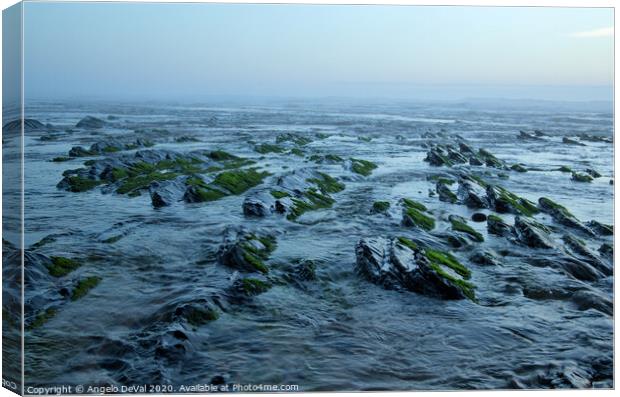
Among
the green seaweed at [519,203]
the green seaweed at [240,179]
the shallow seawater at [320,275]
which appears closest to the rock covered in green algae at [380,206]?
the shallow seawater at [320,275]

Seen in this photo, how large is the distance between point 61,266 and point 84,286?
0.50 metres

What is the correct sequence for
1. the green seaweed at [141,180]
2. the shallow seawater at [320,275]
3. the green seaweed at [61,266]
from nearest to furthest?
the shallow seawater at [320,275] → the green seaweed at [61,266] → the green seaweed at [141,180]

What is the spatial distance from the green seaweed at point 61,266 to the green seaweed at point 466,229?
6534mm

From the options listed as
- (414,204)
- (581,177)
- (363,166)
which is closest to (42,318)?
(363,166)

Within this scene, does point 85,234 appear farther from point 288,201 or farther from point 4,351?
point 288,201

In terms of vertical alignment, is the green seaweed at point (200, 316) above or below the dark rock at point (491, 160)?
below

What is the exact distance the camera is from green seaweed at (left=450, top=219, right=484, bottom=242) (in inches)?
500

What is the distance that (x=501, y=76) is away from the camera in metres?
13.0

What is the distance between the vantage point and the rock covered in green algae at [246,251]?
11648mm

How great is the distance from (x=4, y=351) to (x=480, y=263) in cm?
768

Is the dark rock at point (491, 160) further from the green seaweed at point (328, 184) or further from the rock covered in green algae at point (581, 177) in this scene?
the green seaweed at point (328, 184)

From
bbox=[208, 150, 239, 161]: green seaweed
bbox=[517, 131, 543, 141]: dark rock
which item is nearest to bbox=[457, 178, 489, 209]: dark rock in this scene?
bbox=[517, 131, 543, 141]: dark rock

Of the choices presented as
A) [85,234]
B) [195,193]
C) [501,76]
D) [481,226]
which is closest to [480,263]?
[481,226]

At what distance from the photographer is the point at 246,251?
11828mm
